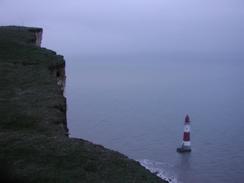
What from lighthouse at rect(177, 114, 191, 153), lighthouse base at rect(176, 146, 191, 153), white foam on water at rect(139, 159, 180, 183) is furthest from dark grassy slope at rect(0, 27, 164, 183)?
lighthouse base at rect(176, 146, 191, 153)

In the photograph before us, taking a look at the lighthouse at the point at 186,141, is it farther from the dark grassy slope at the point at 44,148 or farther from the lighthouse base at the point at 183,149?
the dark grassy slope at the point at 44,148

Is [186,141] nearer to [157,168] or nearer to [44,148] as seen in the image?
[157,168]

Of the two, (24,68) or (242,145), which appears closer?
(24,68)

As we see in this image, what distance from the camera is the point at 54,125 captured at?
23.0ft

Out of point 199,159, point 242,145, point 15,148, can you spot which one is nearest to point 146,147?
point 199,159

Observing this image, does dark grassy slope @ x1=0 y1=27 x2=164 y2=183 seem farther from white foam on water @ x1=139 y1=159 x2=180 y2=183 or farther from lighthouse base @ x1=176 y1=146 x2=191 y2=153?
lighthouse base @ x1=176 y1=146 x2=191 y2=153

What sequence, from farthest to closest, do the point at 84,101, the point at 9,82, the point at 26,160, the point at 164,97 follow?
1. the point at 164,97
2. the point at 84,101
3. the point at 9,82
4. the point at 26,160

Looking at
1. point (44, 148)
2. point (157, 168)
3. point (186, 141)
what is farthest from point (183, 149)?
point (44, 148)

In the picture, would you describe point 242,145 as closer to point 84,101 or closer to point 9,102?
point 84,101

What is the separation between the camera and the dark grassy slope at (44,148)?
5125 millimetres

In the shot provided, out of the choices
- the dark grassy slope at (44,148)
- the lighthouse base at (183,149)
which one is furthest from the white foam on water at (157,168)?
the dark grassy slope at (44,148)

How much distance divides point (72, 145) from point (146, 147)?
26139 mm

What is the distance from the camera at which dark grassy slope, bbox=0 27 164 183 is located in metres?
5.12

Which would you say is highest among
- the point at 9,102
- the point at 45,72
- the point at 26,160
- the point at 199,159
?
the point at 45,72
